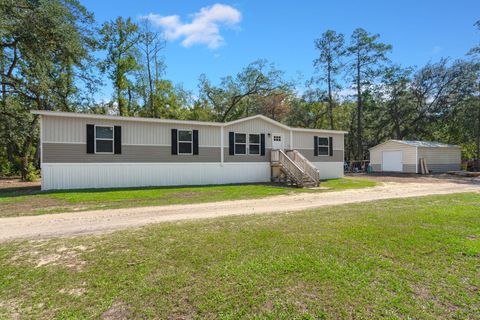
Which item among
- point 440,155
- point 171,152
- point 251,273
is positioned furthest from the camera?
point 440,155

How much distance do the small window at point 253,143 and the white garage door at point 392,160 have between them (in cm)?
1570

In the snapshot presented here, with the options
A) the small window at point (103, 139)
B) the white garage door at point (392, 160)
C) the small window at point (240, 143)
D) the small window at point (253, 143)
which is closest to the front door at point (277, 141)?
the small window at point (253, 143)

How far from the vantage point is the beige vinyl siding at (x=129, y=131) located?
40.2ft

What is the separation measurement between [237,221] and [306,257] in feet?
8.26

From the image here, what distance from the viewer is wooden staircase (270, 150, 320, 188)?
48.3ft

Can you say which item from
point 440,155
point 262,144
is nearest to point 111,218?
point 262,144

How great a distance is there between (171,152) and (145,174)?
5.67 feet

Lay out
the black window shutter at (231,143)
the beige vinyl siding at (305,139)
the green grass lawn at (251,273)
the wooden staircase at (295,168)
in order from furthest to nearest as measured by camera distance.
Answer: the beige vinyl siding at (305,139) < the black window shutter at (231,143) < the wooden staircase at (295,168) < the green grass lawn at (251,273)

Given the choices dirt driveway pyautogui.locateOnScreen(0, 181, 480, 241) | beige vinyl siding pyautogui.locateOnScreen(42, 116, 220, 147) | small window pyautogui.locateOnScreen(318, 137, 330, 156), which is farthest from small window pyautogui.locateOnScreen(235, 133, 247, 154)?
dirt driveway pyautogui.locateOnScreen(0, 181, 480, 241)

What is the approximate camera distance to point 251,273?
11.5 feet

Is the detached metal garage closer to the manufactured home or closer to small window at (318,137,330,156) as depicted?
the manufactured home

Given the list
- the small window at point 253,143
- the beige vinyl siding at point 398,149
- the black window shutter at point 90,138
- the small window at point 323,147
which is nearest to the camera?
the black window shutter at point 90,138

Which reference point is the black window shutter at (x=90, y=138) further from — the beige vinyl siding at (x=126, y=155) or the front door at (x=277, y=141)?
the front door at (x=277, y=141)

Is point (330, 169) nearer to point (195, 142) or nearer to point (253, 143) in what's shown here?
point (253, 143)
